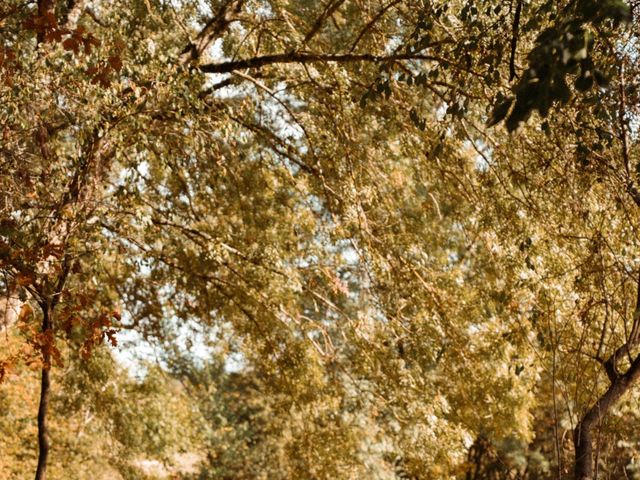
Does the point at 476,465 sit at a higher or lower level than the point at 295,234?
lower

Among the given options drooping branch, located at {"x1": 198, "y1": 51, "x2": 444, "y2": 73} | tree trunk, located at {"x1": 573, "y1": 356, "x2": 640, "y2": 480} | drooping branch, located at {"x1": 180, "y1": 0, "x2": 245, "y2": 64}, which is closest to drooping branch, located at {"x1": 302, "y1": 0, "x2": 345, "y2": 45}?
drooping branch, located at {"x1": 198, "y1": 51, "x2": 444, "y2": 73}

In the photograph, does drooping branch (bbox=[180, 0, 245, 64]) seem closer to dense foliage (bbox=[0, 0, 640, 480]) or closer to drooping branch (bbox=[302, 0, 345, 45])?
dense foliage (bbox=[0, 0, 640, 480])

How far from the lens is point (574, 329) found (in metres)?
5.28

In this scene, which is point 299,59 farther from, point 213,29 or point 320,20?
point 213,29

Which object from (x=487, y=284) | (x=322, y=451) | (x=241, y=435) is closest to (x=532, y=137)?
(x=487, y=284)

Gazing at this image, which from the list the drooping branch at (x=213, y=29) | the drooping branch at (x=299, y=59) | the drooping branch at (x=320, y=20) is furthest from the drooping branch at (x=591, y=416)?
the drooping branch at (x=213, y=29)

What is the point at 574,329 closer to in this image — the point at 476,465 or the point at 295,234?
the point at 295,234

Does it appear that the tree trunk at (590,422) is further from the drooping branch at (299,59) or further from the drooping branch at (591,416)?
the drooping branch at (299,59)

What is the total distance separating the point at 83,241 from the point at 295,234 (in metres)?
3.34

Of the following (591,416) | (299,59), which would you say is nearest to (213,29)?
(299,59)

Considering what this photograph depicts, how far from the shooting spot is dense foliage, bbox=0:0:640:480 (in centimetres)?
364

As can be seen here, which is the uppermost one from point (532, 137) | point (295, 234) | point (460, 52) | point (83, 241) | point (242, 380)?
point (242, 380)

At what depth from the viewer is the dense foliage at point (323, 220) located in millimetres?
3643

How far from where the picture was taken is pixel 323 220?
7.57m
